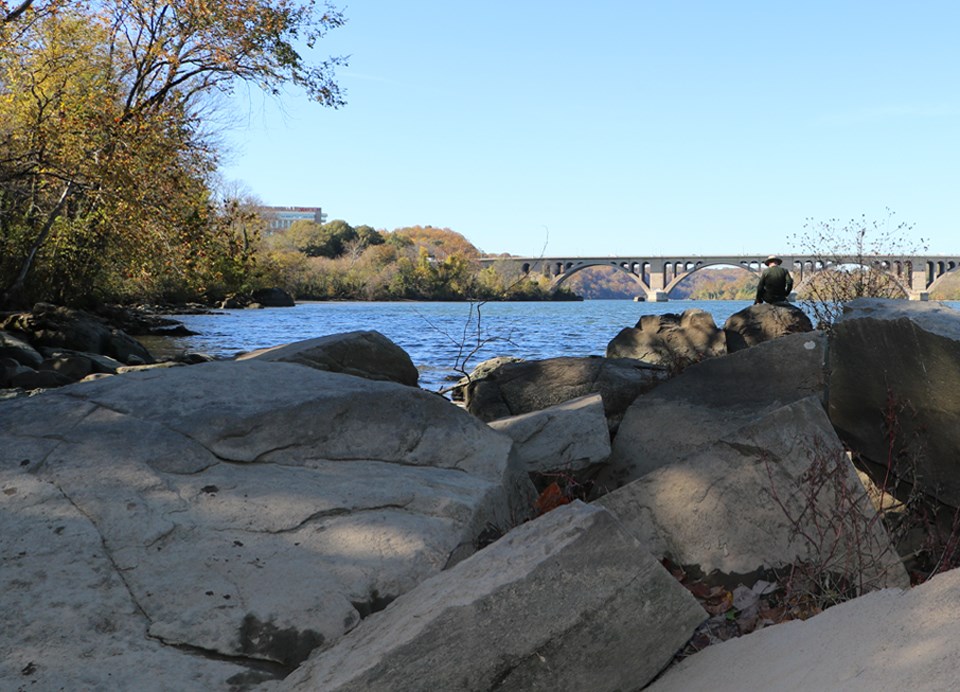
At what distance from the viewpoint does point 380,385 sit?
4520 millimetres

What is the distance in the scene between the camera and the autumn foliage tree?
1491 cm

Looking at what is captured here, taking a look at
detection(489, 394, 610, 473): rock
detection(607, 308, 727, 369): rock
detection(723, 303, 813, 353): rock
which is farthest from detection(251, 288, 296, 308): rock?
detection(489, 394, 610, 473): rock

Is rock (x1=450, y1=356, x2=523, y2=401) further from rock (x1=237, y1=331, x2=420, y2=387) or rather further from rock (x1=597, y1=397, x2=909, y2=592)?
rock (x1=597, y1=397, x2=909, y2=592)

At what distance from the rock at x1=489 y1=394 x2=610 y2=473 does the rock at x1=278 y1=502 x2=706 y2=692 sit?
2177mm

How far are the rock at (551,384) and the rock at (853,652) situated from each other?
15.8ft

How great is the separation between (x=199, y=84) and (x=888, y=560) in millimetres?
21634

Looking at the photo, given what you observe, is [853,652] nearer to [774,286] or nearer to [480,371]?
[480,371]

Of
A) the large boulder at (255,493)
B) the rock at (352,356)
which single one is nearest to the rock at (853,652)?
the large boulder at (255,493)

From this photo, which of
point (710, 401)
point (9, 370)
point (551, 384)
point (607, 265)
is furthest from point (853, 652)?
point (607, 265)

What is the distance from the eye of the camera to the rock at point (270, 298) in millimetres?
64938

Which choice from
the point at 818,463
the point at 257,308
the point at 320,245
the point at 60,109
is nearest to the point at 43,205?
the point at 60,109

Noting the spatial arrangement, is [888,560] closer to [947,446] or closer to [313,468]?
[947,446]

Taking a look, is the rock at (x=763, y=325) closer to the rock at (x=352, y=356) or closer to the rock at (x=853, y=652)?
the rock at (x=352, y=356)

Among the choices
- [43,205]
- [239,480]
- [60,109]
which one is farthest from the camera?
[43,205]
